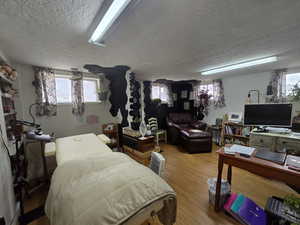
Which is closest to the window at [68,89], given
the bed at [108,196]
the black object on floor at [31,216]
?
the black object on floor at [31,216]

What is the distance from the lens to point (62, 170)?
1.07 m

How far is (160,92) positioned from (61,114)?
10.9 ft

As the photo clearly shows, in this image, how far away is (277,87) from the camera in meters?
3.30

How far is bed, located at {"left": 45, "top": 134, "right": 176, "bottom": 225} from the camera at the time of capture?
650 mm

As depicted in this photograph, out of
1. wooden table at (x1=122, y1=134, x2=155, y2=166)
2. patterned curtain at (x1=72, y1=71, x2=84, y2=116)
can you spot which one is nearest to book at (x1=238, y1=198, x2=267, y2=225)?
wooden table at (x1=122, y1=134, x2=155, y2=166)

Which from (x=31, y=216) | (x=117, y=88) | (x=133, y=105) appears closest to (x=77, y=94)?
(x=117, y=88)

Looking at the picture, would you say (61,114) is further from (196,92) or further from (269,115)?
(196,92)

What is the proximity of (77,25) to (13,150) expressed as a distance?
1.87 meters

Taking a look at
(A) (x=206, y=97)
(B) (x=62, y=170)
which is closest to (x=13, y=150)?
(B) (x=62, y=170)

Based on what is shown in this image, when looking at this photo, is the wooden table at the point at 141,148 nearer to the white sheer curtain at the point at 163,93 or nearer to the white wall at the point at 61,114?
the white wall at the point at 61,114

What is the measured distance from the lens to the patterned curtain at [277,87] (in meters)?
3.24

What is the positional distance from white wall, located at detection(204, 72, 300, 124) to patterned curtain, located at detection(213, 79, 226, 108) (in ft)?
0.32

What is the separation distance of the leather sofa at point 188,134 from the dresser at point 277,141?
1138 mm

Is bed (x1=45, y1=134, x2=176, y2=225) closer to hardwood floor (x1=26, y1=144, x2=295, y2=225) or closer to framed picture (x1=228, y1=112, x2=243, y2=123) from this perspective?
hardwood floor (x1=26, y1=144, x2=295, y2=225)
